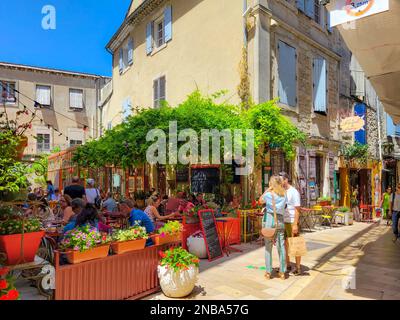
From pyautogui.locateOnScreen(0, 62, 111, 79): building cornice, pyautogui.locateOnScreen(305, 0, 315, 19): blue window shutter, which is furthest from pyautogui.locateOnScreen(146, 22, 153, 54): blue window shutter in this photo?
pyautogui.locateOnScreen(0, 62, 111, 79): building cornice

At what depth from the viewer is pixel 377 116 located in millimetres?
16703

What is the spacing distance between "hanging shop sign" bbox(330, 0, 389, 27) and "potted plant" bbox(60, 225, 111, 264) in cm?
387

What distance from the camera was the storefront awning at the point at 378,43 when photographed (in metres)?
3.71

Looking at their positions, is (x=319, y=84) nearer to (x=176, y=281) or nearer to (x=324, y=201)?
(x=324, y=201)

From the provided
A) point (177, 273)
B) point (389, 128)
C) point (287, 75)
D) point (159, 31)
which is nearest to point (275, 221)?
point (177, 273)

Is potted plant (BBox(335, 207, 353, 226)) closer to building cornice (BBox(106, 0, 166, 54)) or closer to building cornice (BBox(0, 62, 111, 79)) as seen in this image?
building cornice (BBox(106, 0, 166, 54))

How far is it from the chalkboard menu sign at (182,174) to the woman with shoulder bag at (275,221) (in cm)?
583

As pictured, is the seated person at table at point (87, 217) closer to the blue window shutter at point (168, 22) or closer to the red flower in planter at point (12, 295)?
the red flower in planter at point (12, 295)

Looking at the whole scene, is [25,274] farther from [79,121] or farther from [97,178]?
[79,121]

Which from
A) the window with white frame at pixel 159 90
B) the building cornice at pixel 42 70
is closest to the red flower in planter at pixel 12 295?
the window with white frame at pixel 159 90

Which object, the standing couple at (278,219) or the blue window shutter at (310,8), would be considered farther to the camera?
the blue window shutter at (310,8)

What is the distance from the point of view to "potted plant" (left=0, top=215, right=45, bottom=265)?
2.99m

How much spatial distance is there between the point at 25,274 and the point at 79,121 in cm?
2003

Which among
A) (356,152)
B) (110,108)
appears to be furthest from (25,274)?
(110,108)
